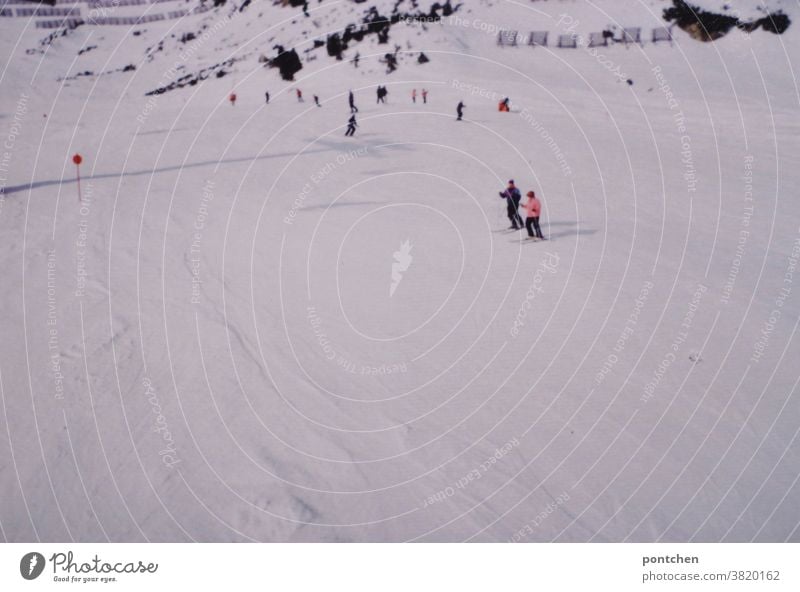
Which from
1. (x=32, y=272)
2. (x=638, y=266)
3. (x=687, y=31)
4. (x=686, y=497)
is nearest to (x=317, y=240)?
(x=32, y=272)

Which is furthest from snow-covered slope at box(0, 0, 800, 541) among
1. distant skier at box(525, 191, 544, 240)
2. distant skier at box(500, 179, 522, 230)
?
distant skier at box(525, 191, 544, 240)

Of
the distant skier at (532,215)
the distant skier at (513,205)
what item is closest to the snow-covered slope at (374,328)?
the distant skier at (513,205)

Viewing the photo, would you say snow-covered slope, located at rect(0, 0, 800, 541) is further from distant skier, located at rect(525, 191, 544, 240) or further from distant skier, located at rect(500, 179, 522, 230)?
distant skier, located at rect(525, 191, 544, 240)

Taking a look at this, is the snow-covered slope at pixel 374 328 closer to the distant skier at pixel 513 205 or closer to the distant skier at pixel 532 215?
the distant skier at pixel 513 205

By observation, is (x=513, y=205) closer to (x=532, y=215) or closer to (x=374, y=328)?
(x=532, y=215)
